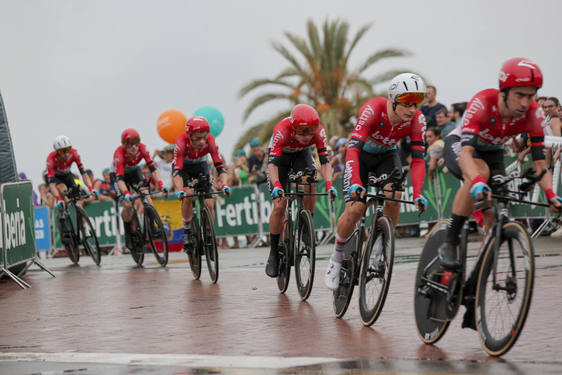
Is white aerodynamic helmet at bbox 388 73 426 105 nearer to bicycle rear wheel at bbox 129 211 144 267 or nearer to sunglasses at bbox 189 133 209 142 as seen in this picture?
sunglasses at bbox 189 133 209 142

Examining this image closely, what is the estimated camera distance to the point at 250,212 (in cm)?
2205

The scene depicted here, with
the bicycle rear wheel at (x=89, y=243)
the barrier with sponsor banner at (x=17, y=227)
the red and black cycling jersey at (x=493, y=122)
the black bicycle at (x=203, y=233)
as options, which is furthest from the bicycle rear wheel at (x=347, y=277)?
the bicycle rear wheel at (x=89, y=243)

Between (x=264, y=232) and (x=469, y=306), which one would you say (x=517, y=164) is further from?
(x=469, y=306)

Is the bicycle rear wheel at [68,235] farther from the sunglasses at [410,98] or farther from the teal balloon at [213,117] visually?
the sunglasses at [410,98]

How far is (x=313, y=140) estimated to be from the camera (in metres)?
Result: 10.7

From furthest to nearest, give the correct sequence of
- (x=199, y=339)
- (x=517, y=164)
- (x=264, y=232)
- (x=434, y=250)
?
(x=264, y=232)
(x=517, y=164)
(x=199, y=339)
(x=434, y=250)

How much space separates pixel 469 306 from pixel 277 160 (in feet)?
15.5

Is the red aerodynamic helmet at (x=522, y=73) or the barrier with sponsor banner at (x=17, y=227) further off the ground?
the red aerodynamic helmet at (x=522, y=73)

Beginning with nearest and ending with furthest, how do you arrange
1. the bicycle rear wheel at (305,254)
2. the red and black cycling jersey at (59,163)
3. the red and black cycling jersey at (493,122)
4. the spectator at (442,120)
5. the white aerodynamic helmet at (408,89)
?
the red and black cycling jersey at (493,122) → the white aerodynamic helmet at (408,89) → the bicycle rear wheel at (305,254) → the spectator at (442,120) → the red and black cycling jersey at (59,163)

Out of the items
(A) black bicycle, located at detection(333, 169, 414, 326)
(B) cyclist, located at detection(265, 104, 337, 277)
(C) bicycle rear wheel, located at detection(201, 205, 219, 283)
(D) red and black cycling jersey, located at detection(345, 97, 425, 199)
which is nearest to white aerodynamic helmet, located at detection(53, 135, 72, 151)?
(C) bicycle rear wheel, located at detection(201, 205, 219, 283)

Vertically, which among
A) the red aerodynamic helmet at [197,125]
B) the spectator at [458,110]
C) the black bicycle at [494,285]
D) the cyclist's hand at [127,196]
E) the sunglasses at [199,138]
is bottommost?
the black bicycle at [494,285]

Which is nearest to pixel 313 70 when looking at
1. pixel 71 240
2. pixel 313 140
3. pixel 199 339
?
pixel 71 240

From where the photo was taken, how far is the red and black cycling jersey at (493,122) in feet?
21.5

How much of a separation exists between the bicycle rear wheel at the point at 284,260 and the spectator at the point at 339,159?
340 inches
